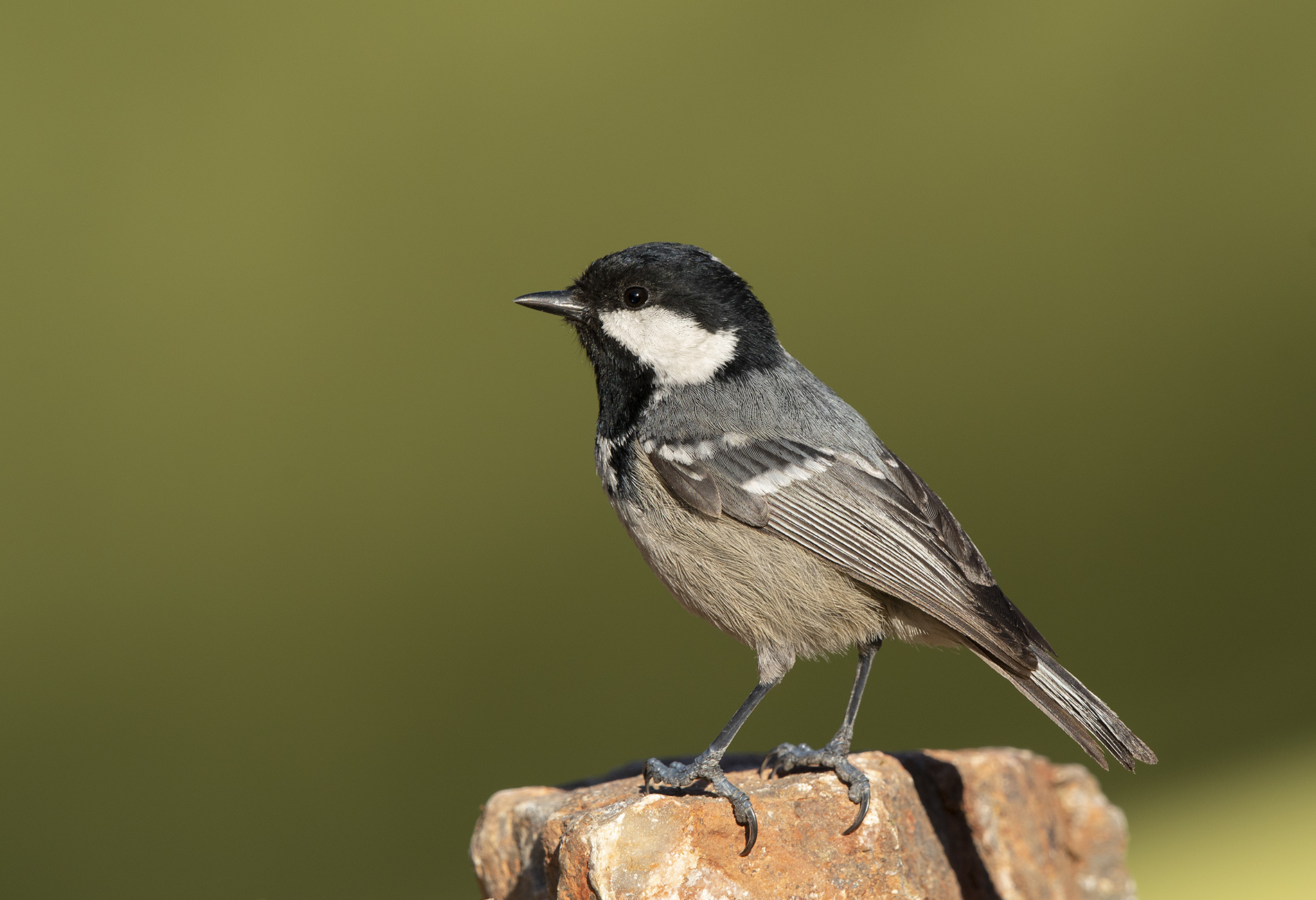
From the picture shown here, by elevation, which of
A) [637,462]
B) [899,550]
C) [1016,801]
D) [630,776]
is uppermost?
[637,462]

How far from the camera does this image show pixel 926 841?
234cm

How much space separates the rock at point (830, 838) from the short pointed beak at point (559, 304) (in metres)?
1.05

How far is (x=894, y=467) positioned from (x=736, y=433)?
359 mm

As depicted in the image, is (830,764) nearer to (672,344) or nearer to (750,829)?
(750,829)

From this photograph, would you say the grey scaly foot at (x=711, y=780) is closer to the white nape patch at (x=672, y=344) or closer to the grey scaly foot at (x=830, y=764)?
the grey scaly foot at (x=830, y=764)

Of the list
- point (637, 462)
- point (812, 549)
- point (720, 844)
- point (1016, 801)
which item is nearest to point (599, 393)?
point (637, 462)

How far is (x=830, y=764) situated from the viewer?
221cm

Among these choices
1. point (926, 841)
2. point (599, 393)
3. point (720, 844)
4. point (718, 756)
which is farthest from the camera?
point (599, 393)

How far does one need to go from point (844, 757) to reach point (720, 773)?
0.29m

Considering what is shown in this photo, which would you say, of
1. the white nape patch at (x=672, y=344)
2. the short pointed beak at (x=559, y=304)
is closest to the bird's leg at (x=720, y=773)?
the white nape patch at (x=672, y=344)

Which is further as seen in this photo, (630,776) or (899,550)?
(630,776)

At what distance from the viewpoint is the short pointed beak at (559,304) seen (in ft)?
8.33

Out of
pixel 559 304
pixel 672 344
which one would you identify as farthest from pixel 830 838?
pixel 559 304

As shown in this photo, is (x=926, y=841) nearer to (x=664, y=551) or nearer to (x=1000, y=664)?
(x=1000, y=664)
